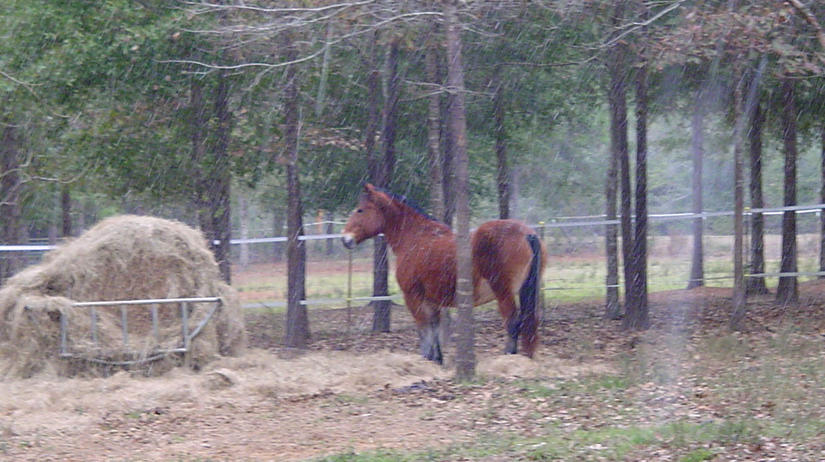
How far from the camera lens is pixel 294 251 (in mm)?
14008

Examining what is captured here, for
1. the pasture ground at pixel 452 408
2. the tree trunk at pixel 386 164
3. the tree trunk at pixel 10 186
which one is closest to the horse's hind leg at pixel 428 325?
the pasture ground at pixel 452 408

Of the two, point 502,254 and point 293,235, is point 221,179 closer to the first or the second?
point 293,235

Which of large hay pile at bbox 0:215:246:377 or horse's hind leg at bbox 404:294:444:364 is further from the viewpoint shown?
horse's hind leg at bbox 404:294:444:364

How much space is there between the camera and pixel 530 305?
452 inches

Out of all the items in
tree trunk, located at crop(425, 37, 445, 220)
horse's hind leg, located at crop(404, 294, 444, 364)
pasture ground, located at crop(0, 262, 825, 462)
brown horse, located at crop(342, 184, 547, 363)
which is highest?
tree trunk, located at crop(425, 37, 445, 220)

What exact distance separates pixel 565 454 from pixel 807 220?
21419 millimetres

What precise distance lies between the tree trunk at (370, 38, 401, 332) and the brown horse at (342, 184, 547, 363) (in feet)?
9.85

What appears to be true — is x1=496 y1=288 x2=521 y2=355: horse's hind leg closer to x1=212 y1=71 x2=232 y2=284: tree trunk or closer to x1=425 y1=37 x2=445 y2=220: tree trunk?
x1=425 y1=37 x2=445 y2=220: tree trunk

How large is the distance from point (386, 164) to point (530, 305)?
491 cm

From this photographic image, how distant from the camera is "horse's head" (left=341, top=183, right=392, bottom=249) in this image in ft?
40.0

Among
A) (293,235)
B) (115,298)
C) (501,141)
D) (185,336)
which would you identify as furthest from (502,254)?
(501,141)

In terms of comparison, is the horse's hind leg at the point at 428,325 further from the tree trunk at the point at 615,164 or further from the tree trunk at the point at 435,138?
the tree trunk at the point at 615,164

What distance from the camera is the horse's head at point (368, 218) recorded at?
12203 mm

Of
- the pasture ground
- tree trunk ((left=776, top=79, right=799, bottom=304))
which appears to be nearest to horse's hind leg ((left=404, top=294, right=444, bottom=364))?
the pasture ground
